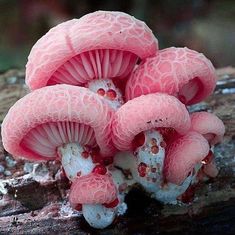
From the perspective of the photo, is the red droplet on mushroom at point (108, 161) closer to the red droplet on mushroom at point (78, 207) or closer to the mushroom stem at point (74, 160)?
the mushroom stem at point (74, 160)

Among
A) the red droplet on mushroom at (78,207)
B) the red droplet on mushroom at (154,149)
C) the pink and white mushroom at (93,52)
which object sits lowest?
the red droplet on mushroom at (78,207)

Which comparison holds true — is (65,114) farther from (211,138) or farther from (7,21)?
(7,21)

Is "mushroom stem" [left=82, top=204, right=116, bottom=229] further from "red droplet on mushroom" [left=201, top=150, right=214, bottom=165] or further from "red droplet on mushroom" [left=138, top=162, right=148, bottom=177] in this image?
"red droplet on mushroom" [left=201, top=150, right=214, bottom=165]

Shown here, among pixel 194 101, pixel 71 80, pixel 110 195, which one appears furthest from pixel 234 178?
pixel 71 80

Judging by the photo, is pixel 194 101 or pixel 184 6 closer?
pixel 194 101

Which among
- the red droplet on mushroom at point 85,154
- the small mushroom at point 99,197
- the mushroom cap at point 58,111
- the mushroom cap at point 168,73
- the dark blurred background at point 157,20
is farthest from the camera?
the dark blurred background at point 157,20

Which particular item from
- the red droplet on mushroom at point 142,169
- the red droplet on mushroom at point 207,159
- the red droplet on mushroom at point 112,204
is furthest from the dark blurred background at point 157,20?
the red droplet on mushroom at point 112,204

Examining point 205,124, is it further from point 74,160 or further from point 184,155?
point 74,160
